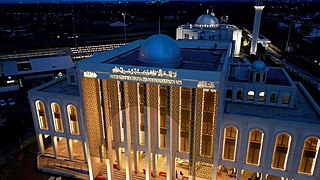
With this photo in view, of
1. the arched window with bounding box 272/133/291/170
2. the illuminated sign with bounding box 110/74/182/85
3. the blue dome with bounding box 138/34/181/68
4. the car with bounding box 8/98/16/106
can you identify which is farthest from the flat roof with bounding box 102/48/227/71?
the car with bounding box 8/98/16/106

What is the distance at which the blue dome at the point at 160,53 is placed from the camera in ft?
100

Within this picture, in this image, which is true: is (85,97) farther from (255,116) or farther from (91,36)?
(91,36)

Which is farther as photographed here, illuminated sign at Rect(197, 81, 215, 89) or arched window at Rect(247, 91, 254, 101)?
arched window at Rect(247, 91, 254, 101)

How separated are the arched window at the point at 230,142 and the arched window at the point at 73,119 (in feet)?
67.9

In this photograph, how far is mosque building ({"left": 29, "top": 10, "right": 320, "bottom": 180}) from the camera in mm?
27719

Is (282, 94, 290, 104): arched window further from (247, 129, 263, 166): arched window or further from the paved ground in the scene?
the paved ground

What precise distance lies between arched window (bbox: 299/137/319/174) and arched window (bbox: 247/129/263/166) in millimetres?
4568

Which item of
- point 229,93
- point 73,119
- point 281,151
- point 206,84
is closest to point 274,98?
point 229,93

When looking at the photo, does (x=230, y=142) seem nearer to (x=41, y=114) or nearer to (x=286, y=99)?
(x=286, y=99)

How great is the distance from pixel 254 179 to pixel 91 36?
438ft

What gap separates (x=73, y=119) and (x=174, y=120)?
15242mm

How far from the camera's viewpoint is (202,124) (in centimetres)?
2911

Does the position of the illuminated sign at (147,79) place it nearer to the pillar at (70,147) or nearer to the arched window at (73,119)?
the arched window at (73,119)

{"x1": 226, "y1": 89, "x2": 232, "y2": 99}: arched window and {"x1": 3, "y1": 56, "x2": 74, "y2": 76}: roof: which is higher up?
{"x1": 226, "y1": 89, "x2": 232, "y2": 99}: arched window
